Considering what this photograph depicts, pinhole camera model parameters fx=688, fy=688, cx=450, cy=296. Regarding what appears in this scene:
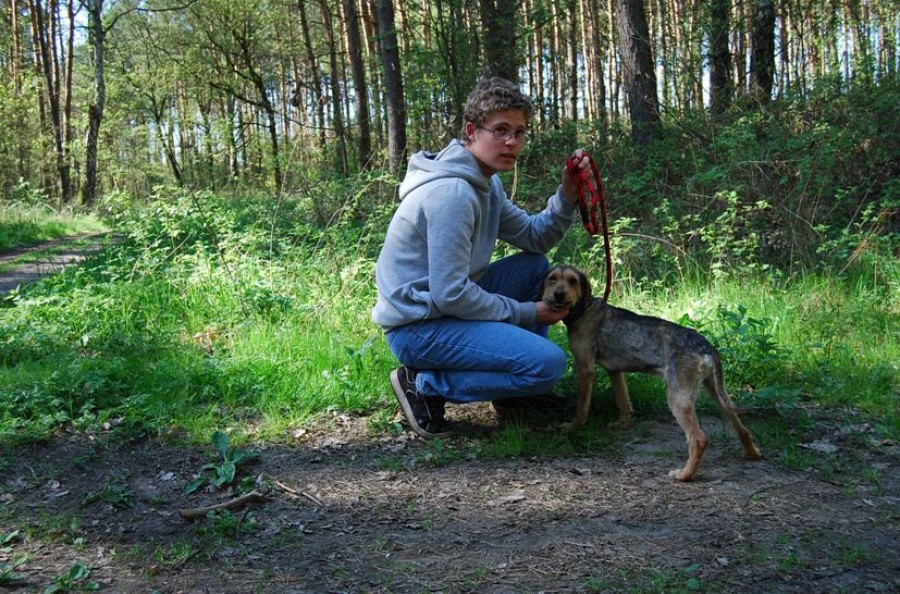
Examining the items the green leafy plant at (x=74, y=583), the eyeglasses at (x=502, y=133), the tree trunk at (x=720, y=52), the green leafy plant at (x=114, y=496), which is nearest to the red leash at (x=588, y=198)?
the eyeglasses at (x=502, y=133)

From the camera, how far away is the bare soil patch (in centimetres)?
258

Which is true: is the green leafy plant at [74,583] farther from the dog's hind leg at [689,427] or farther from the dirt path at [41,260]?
the dirt path at [41,260]

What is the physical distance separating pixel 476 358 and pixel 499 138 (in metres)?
1.22

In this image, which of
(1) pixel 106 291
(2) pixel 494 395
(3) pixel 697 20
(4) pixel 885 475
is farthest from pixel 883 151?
(1) pixel 106 291

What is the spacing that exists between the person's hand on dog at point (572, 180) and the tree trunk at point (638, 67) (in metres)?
7.83

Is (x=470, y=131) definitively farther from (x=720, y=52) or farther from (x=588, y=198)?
(x=720, y=52)

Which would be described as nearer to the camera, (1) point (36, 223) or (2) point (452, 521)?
(2) point (452, 521)

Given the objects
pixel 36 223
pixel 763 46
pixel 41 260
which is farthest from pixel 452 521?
pixel 36 223

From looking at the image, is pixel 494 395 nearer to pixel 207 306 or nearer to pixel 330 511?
pixel 330 511

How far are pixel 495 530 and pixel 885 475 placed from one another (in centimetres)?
199

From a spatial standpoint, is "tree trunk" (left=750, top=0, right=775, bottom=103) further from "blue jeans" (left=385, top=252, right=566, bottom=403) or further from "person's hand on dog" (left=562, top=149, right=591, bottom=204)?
"blue jeans" (left=385, top=252, right=566, bottom=403)

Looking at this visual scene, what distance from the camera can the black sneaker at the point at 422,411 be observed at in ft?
13.4

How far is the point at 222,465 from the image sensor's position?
3613 millimetres

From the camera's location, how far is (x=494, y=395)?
12.8ft
